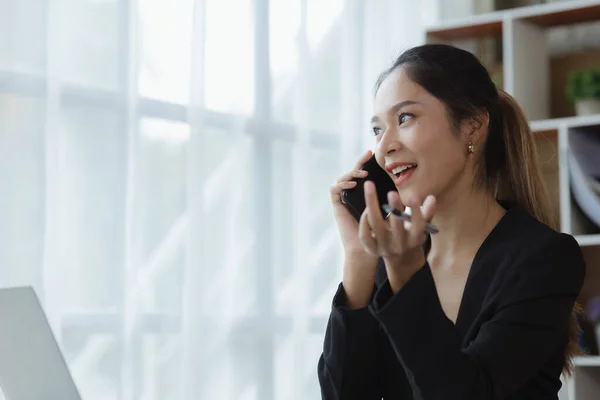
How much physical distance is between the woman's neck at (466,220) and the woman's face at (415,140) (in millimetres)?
34

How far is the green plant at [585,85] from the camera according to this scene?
2.84 metres

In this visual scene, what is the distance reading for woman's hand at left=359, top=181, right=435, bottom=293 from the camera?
1099 millimetres

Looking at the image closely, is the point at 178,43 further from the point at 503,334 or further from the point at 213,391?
the point at 503,334

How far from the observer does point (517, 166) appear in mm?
1612

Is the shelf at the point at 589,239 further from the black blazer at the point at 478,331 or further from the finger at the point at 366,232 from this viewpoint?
the finger at the point at 366,232

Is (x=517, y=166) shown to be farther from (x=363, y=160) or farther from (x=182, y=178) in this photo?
(x=182, y=178)

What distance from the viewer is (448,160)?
153 cm

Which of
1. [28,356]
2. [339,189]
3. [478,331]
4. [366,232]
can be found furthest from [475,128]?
[28,356]

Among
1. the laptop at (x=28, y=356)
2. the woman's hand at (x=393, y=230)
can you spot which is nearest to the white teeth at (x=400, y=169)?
the woman's hand at (x=393, y=230)

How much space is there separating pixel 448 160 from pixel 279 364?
3.94 ft

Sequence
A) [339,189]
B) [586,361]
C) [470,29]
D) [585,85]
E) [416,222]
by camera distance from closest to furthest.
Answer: [416,222], [339,189], [586,361], [585,85], [470,29]

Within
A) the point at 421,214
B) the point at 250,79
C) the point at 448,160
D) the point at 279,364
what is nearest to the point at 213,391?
the point at 279,364

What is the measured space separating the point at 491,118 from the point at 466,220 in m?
0.20

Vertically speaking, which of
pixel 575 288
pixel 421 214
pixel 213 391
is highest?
pixel 421 214
